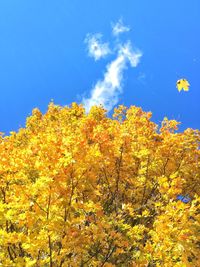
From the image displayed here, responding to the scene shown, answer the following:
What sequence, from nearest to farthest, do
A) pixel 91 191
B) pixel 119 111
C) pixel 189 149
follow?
1. pixel 91 191
2. pixel 189 149
3. pixel 119 111

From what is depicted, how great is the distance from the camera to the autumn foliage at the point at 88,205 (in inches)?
500

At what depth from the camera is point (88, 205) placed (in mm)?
12953

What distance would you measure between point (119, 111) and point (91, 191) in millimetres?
18976

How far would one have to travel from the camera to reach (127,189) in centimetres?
1998

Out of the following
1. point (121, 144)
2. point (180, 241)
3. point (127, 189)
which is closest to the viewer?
point (180, 241)

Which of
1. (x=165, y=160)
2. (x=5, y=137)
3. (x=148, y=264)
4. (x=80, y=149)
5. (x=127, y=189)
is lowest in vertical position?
(x=148, y=264)

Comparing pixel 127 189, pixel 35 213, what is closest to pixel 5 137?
pixel 127 189

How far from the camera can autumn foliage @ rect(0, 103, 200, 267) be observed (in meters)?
12.7

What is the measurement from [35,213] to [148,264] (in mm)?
4533

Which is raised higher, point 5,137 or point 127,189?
point 5,137

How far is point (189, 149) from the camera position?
72.3 feet

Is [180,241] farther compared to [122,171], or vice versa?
[122,171]

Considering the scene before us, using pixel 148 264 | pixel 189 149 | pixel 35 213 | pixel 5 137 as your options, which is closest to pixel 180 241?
pixel 148 264

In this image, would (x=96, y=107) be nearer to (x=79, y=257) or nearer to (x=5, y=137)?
(x=5, y=137)
